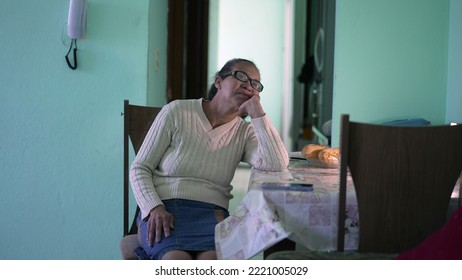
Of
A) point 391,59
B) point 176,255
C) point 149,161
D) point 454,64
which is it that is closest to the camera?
point 176,255

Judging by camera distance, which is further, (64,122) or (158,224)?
(64,122)

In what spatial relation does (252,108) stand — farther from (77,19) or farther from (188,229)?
(77,19)

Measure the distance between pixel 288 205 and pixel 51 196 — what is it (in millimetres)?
A: 1288

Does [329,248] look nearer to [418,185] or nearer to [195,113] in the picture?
[418,185]

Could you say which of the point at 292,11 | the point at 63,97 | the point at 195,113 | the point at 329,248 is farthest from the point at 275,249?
the point at 292,11

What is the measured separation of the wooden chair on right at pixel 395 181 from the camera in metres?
1.10

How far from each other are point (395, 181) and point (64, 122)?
1.43 m

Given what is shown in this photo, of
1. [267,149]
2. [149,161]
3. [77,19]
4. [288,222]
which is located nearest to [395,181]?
[288,222]

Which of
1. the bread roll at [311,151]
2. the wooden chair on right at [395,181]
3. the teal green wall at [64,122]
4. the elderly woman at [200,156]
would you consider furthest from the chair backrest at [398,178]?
the teal green wall at [64,122]

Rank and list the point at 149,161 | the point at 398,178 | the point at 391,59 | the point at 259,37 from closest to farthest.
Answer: the point at 398,178
the point at 149,161
the point at 391,59
the point at 259,37

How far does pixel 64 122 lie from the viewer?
214 centimetres

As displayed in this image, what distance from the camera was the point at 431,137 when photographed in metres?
1.11

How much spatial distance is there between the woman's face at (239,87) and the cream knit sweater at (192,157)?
85 mm

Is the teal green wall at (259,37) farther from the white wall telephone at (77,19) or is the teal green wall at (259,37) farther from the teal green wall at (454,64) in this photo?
the teal green wall at (454,64)
